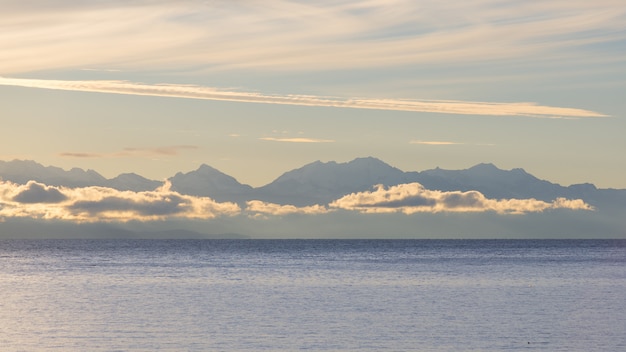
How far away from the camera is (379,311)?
246ft

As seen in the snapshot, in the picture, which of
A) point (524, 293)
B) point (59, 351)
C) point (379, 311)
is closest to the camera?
point (59, 351)

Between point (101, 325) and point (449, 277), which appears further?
point (449, 277)

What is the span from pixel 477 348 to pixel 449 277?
208 ft

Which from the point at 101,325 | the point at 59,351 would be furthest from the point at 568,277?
the point at 59,351

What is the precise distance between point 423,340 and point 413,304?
73.6ft

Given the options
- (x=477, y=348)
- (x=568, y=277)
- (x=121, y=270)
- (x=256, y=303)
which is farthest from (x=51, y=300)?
(x=568, y=277)

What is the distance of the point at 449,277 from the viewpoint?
119m

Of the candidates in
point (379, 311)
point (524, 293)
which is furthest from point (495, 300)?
point (379, 311)

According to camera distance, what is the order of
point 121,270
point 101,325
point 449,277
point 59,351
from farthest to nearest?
point 121,270 → point 449,277 → point 101,325 → point 59,351

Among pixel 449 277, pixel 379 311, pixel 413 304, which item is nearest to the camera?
pixel 379 311

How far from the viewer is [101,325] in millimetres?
66625

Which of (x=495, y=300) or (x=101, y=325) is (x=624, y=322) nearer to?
(x=495, y=300)

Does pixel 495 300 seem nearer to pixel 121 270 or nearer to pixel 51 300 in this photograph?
pixel 51 300

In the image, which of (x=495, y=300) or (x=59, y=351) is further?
(x=495, y=300)
